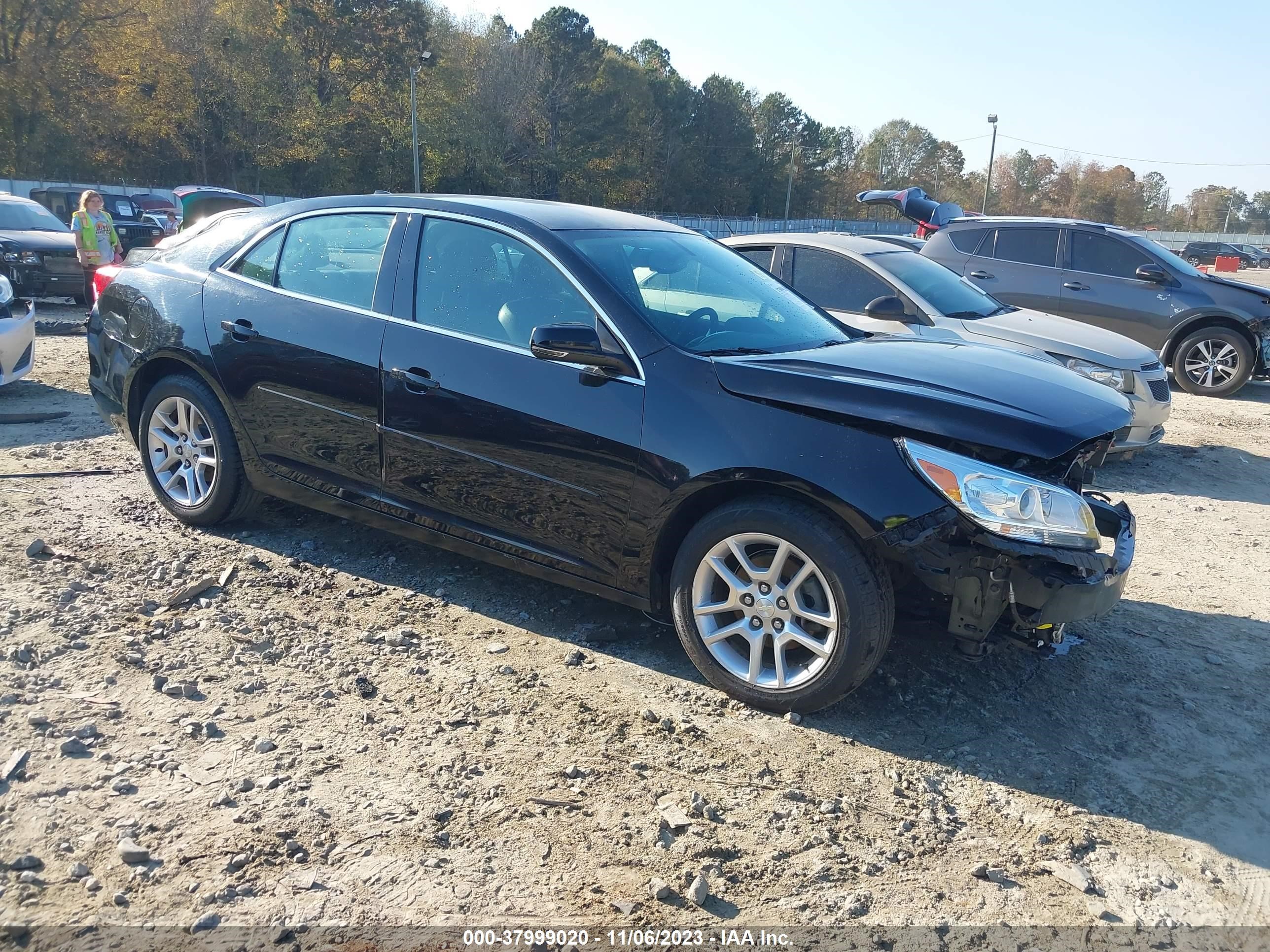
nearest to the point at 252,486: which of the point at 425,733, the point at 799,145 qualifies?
the point at 425,733

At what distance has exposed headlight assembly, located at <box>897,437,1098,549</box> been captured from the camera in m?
3.13

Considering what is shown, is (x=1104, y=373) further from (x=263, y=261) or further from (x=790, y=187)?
(x=790, y=187)

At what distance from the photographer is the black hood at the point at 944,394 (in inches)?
128

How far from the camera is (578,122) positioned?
6394cm

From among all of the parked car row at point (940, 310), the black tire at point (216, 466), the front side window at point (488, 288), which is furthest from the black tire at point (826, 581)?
the parked car row at point (940, 310)

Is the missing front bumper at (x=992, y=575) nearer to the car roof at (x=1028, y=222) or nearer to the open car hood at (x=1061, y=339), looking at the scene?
the open car hood at (x=1061, y=339)

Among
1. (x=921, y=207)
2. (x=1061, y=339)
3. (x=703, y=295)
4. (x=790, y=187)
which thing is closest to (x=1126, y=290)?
(x=921, y=207)

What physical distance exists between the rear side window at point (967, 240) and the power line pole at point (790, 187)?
6798 cm

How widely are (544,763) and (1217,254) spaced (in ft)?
200

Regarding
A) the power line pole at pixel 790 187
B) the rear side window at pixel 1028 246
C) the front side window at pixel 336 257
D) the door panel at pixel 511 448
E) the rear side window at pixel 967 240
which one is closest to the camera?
the door panel at pixel 511 448

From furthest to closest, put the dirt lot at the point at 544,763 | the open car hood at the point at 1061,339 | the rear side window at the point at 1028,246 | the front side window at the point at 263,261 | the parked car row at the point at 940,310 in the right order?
the rear side window at the point at 1028,246, the open car hood at the point at 1061,339, the parked car row at the point at 940,310, the front side window at the point at 263,261, the dirt lot at the point at 544,763

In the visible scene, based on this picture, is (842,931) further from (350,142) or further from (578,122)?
(578,122)

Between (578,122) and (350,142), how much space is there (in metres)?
17.4

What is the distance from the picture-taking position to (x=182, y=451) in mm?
4973
